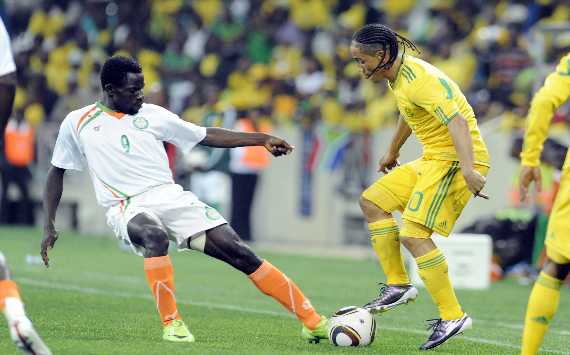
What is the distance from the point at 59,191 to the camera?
352 inches

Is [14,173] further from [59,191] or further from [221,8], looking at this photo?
[59,191]

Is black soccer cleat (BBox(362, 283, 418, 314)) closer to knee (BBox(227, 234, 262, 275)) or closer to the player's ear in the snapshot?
knee (BBox(227, 234, 262, 275))

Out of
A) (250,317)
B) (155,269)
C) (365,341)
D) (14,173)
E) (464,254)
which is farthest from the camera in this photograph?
(14,173)

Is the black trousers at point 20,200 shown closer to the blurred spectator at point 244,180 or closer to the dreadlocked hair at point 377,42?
the blurred spectator at point 244,180

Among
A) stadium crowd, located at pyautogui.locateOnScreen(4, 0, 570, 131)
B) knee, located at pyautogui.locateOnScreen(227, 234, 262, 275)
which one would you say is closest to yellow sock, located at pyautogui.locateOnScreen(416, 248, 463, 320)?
knee, located at pyautogui.locateOnScreen(227, 234, 262, 275)

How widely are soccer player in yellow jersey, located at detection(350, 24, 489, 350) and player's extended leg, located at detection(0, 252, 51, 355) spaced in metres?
2.94

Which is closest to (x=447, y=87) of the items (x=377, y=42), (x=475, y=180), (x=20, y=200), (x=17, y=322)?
(x=377, y=42)

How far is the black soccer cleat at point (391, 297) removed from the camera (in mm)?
9148

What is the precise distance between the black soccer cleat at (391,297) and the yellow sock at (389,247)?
0.18 feet

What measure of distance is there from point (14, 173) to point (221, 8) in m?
4.92

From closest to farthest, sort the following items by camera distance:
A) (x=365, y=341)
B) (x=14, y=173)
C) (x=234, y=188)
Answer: (x=365, y=341)
(x=234, y=188)
(x=14, y=173)

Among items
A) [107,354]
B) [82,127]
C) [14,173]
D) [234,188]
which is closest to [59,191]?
[82,127]

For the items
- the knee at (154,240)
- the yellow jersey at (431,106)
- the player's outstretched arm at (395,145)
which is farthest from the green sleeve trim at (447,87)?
the knee at (154,240)

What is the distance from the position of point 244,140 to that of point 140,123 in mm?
689
